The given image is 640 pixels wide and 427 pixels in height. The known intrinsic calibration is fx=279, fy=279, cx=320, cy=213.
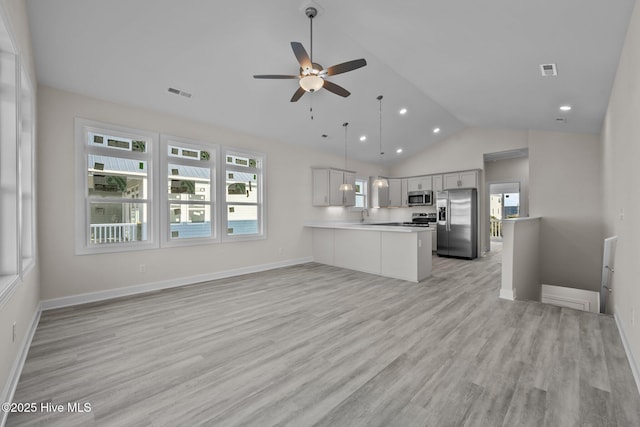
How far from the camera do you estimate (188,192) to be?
16.4ft

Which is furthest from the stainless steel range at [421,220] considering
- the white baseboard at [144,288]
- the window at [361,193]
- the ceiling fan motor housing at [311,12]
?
the ceiling fan motor housing at [311,12]

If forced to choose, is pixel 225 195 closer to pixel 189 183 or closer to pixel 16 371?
pixel 189 183

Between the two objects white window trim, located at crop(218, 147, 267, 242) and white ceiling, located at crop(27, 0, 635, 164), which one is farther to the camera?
white window trim, located at crop(218, 147, 267, 242)

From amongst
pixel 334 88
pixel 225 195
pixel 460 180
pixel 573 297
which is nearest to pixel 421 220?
pixel 460 180

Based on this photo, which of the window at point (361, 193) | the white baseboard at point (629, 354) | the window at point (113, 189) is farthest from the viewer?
the window at point (361, 193)

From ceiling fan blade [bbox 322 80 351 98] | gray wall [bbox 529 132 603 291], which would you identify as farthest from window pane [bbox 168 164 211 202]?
gray wall [bbox 529 132 603 291]

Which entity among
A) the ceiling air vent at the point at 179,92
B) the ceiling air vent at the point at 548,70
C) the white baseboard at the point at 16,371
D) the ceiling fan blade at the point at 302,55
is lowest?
the white baseboard at the point at 16,371

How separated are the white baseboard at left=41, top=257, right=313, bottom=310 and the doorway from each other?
24.9 feet

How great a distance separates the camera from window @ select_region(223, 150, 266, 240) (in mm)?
5535

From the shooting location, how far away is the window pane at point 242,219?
559 centimetres

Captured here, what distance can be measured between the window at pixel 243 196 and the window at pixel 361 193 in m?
3.57

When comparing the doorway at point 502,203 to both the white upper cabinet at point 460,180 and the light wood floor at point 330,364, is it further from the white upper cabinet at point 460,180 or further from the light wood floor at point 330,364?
the light wood floor at point 330,364

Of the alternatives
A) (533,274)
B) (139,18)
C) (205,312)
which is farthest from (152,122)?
(533,274)

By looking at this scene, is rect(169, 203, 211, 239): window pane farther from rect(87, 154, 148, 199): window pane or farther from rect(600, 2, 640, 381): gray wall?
rect(600, 2, 640, 381): gray wall
